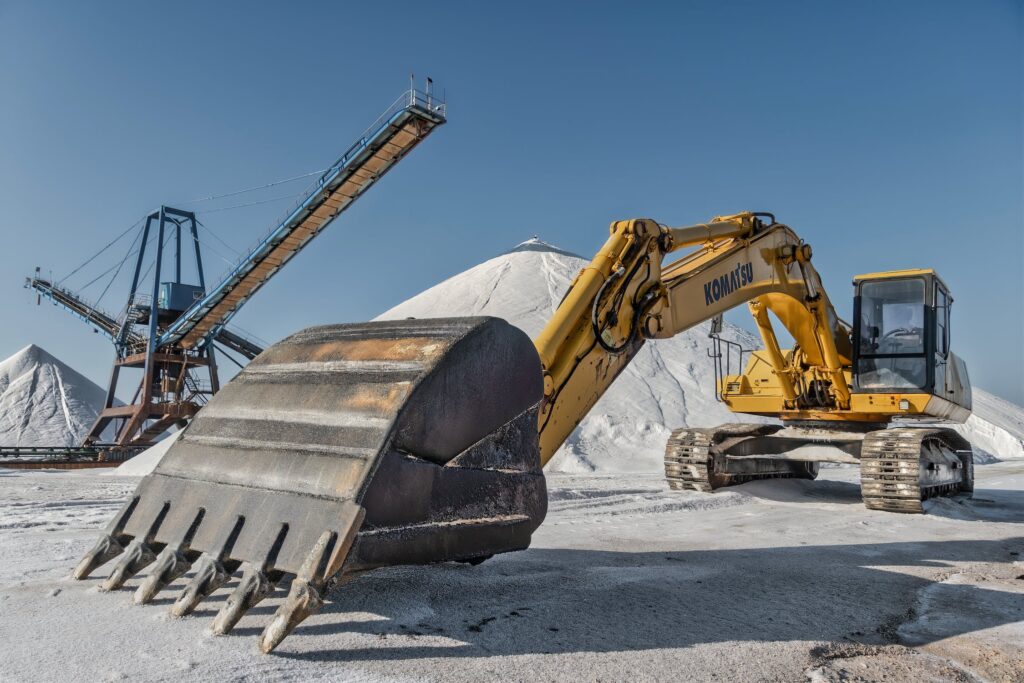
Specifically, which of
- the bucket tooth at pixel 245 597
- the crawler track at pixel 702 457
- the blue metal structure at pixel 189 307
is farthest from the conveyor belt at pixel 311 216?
the bucket tooth at pixel 245 597

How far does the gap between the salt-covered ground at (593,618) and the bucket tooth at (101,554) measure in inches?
4.1

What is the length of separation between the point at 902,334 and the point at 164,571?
8.66 metres

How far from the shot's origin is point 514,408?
3.72 metres

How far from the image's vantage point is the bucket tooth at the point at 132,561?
352 cm

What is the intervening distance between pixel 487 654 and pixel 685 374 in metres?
25.2

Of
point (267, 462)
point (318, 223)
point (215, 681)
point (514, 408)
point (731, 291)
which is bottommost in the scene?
point (215, 681)

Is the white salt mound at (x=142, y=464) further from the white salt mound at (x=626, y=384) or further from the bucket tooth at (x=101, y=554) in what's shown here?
the bucket tooth at (x=101, y=554)

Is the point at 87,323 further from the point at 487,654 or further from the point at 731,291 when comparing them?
the point at 487,654

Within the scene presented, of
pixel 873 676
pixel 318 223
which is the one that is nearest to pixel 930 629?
pixel 873 676

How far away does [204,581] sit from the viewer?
10.2 feet

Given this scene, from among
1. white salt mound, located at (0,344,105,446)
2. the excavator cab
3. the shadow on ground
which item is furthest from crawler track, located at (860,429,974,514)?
white salt mound, located at (0,344,105,446)

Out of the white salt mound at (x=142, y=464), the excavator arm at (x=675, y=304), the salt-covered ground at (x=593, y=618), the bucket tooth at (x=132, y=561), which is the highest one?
the excavator arm at (x=675, y=304)

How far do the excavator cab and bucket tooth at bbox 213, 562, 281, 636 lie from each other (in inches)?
322

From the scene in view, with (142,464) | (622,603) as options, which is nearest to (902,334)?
(622,603)
